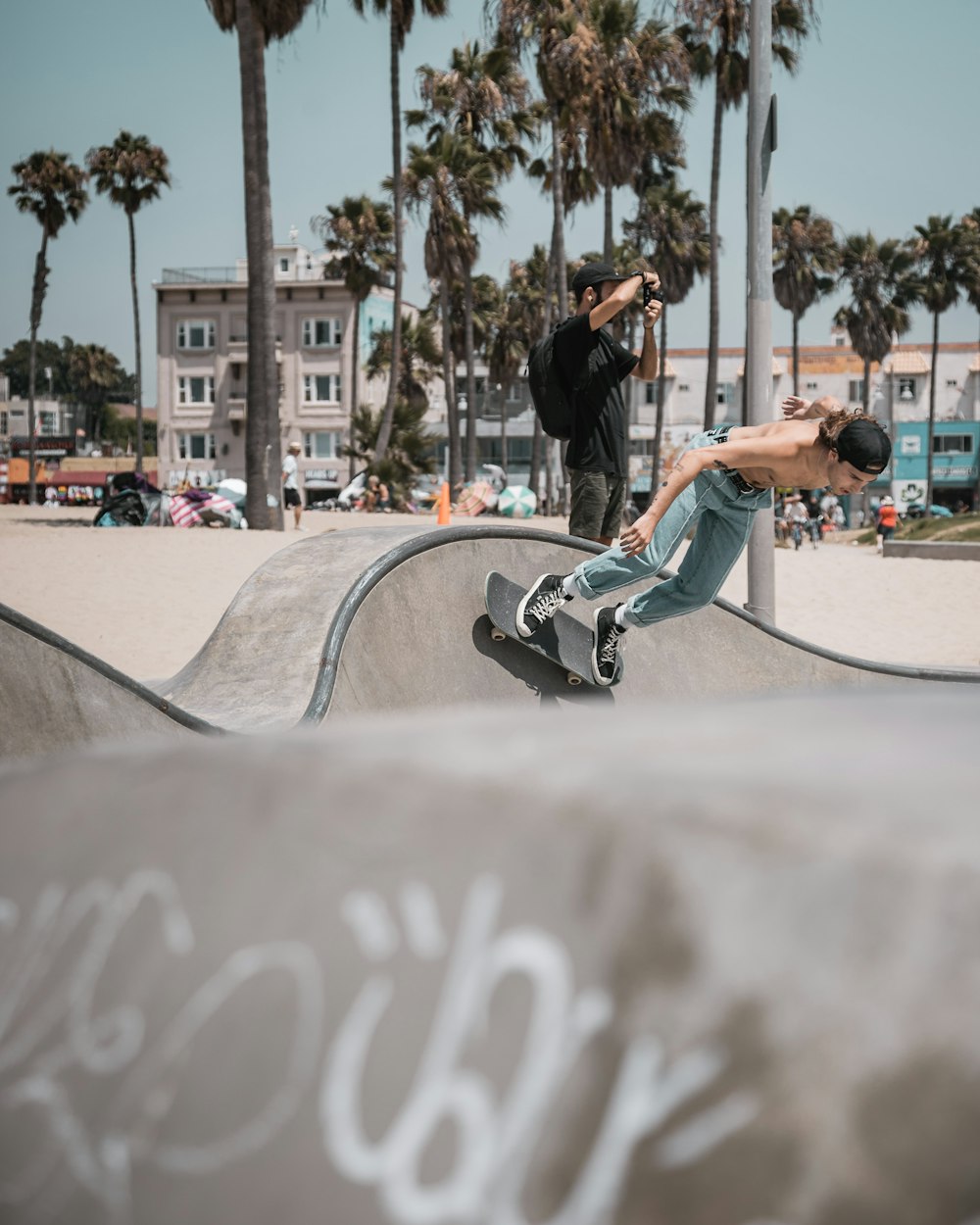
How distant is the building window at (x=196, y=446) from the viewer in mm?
64125

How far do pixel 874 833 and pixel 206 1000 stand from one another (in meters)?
0.68

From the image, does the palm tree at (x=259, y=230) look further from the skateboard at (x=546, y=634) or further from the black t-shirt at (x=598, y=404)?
the skateboard at (x=546, y=634)

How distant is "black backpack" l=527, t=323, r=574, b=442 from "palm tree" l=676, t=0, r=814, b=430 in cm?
2827

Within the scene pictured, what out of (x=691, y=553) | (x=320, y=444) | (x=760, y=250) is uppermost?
(x=760, y=250)

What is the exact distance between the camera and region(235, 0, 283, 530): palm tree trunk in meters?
18.2

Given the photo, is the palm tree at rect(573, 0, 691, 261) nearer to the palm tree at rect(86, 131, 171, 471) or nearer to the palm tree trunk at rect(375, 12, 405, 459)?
the palm tree trunk at rect(375, 12, 405, 459)

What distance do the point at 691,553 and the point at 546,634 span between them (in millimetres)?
808

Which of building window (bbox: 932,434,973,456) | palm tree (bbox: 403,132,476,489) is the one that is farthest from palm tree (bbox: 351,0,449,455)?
building window (bbox: 932,434,973,456)

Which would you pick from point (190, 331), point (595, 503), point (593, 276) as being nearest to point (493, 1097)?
point (593, 276)

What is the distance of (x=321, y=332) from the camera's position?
61688mm

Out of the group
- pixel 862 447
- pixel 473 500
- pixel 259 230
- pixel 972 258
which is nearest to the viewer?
pixel 862 447

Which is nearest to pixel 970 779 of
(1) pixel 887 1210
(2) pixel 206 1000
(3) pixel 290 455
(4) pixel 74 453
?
(1) pixel 887 1210

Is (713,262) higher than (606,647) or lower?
higher

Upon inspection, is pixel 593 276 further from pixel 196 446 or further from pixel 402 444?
pixel 196 446
